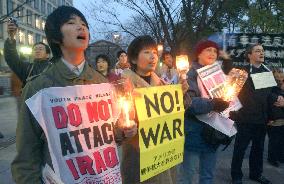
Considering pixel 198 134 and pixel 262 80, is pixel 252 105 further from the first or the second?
pixel 198 134

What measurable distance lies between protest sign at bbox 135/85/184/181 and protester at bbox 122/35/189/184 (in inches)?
4.2

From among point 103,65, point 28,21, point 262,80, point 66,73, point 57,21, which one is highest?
point 28,21

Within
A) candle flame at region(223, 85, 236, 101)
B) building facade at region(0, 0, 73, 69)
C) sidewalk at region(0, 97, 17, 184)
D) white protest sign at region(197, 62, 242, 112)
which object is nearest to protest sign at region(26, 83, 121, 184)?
candle flame at region(223, 85, 236, 101)

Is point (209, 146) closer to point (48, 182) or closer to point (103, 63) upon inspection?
point (48, 182)

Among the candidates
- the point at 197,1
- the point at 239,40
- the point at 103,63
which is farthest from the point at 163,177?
the point at 197,1

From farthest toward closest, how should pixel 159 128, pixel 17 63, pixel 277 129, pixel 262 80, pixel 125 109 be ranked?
pixel 277 129 < pixel 262 80 < pixel 17 63 < pixel 159 128 < pixel 125 109

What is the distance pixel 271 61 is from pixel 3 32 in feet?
152

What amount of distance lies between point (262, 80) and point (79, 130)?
3.91 m

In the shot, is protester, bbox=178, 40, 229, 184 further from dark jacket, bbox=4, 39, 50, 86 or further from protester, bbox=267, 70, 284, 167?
protester, bbox=267, 70, 284, 167

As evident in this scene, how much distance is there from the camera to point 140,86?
10.5ft

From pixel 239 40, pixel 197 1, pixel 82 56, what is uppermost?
pixel 197 1

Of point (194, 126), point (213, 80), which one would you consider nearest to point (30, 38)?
point (194, 126)

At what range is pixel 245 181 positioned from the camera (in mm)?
5941

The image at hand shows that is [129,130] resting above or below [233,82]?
below
